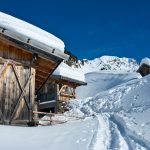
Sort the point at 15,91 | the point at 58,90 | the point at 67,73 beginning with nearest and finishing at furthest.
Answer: the point at 15,91 < the point at 58,90 < the point at 67,73

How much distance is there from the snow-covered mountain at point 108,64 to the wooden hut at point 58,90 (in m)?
65.4

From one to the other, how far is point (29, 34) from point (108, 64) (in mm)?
95250

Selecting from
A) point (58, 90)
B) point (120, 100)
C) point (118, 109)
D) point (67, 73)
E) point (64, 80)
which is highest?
point (67, 73)

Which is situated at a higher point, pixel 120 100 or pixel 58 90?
pixel 58 90

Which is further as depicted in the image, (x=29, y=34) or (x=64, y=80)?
(x=64, y=80)

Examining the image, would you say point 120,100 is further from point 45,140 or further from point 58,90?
point 45,140

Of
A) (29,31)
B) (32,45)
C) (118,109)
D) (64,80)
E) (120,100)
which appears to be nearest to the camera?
(29,31)

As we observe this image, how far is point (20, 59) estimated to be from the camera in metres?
15.9

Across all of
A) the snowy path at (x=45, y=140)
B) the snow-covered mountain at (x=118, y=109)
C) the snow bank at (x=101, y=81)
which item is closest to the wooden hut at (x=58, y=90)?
the snow-covered mountain at (x=118, y=109)

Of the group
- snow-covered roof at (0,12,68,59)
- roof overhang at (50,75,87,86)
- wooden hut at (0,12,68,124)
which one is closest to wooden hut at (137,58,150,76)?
roof overhang at (50,75,87,86)

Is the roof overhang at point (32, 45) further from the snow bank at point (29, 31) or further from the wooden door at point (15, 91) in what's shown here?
the wooden door at point (15, 91)

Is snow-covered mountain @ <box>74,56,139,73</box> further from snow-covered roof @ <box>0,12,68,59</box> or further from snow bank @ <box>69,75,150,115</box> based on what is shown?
snow-covered roof @ <box>0,12,68,59</box>

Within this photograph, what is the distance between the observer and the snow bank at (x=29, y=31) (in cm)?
1459

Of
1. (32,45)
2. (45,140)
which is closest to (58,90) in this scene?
(32,45)
